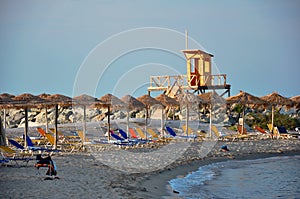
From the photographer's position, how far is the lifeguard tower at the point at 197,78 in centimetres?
2639

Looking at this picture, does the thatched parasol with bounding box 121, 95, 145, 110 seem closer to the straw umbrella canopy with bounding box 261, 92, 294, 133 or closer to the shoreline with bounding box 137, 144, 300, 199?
the shoreline with bounding box 137, 144, 300, 199

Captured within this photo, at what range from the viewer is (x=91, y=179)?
954 cm

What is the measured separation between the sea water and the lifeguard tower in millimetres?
→ 11041

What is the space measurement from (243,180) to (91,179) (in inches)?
171

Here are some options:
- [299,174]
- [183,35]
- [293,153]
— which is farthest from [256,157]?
[183,35]

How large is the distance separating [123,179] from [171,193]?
118cm

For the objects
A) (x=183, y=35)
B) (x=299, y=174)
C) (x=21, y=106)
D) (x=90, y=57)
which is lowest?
(x=299, y=174)

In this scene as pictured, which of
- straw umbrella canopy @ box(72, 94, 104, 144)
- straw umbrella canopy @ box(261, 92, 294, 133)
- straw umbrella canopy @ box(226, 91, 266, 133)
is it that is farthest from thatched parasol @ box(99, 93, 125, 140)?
straw umbrella canopy @ box(261, 92, 294, 133)

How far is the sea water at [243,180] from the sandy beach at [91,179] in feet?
1.36

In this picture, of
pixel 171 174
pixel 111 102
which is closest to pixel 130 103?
pixel 111 102

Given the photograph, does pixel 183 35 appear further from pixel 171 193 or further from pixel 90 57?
pixel 171 193

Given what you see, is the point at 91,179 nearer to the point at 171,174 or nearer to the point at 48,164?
the point at 48,164

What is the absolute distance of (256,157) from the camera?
16531mm

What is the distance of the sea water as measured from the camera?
Result: 999 cm
